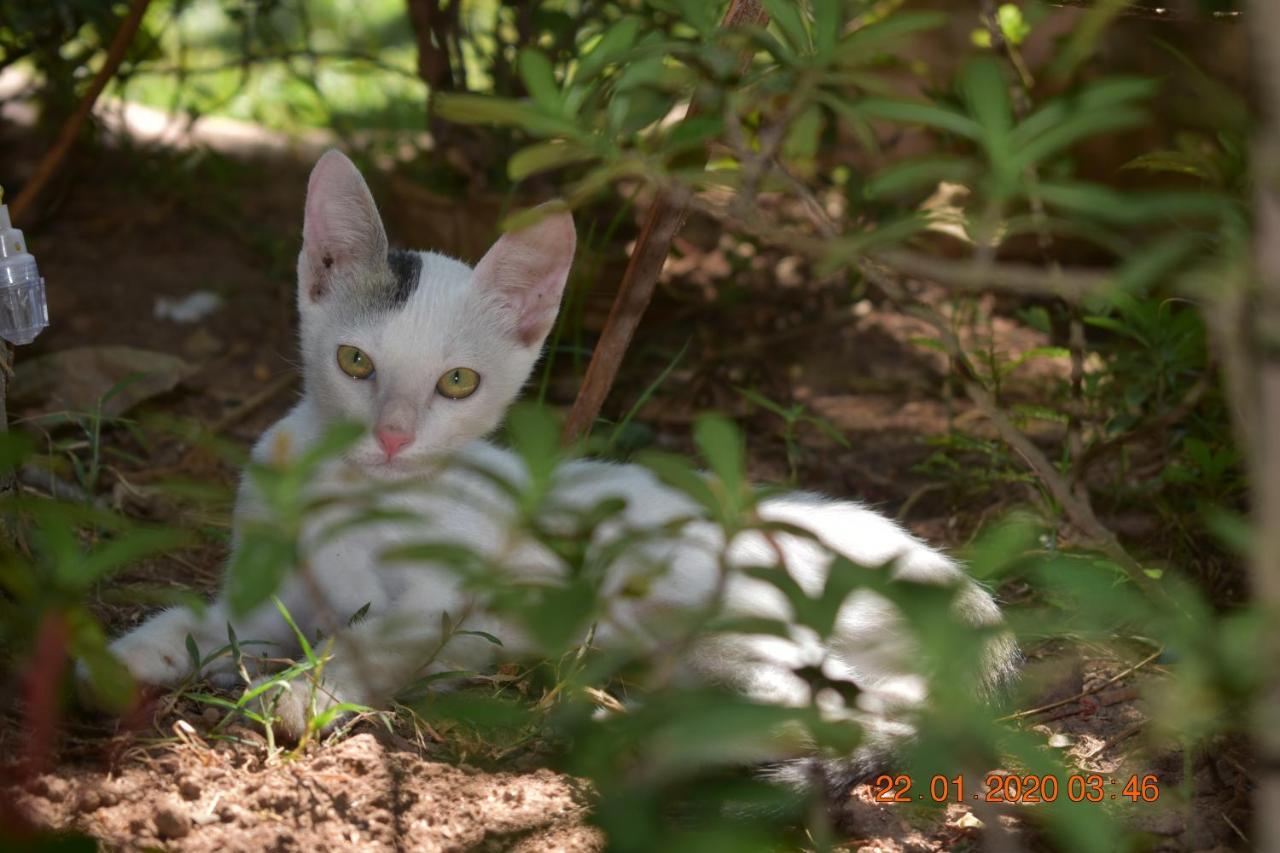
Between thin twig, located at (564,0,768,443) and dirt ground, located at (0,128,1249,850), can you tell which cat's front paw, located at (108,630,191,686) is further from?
thin twig, located at (564,0,768,443)

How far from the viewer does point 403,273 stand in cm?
285

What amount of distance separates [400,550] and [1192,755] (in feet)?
6.04

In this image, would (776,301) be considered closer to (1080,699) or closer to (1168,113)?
(1168,113)

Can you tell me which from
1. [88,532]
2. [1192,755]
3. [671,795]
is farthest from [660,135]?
[88,532]

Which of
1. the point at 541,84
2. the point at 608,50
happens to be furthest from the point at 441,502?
the point at 541,84

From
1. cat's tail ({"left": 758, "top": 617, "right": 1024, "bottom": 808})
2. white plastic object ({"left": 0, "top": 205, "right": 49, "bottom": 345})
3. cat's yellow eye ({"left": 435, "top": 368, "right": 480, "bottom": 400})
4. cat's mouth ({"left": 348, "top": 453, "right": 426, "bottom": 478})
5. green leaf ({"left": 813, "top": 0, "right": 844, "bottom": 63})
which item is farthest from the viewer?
cat's yellow eye ({"left": 435, "top": 368, "right": 480, "bottom": 400})

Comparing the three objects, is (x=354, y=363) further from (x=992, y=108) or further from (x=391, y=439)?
(x=992, y=108)

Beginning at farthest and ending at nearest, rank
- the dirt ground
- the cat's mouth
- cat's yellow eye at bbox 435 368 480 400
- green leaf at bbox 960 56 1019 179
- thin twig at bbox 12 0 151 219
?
1. thin twig at bbox 12 0 151 219
2. cat's yellow eye at bbox 435 368 480 400
3. the cat's mouth
4. the dirt ground
5. green leaf at bbox 960 56 1019 179

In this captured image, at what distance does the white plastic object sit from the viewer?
2369 mm

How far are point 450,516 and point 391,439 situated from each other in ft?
0.84

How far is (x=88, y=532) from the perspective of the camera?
125 inches

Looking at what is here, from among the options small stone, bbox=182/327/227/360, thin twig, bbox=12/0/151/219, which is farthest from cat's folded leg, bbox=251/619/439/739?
small stone, bbox=182/327/227/360

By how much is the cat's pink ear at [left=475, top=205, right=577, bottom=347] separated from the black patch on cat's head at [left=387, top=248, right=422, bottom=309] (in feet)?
0.50
